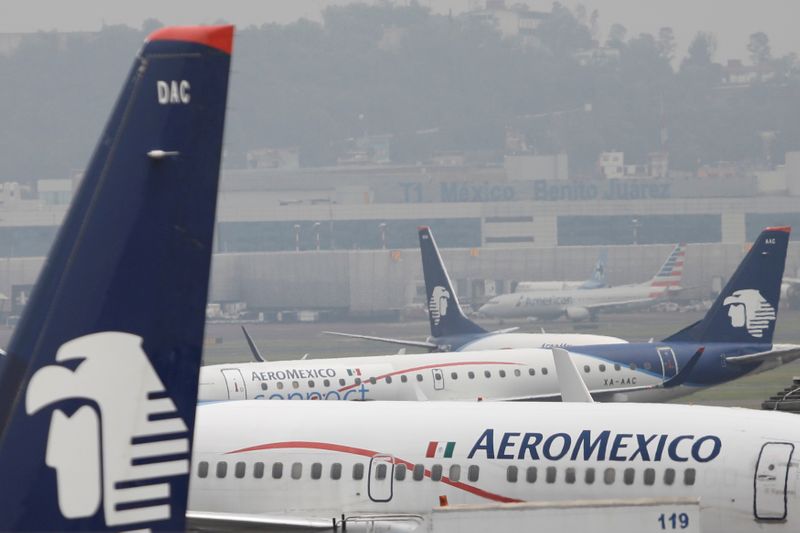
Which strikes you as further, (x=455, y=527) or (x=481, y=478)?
(x=481, y=478)

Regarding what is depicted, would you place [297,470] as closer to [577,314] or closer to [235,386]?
[235,386]

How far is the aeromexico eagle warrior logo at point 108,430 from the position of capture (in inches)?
257

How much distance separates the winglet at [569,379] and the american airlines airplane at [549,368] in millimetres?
11908

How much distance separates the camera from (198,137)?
21.4 ft

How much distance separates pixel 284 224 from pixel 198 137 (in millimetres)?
191229

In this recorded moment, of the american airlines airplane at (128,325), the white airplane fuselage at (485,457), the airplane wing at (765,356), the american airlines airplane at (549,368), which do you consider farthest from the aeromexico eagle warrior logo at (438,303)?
the american airlines airplane at (128,325)

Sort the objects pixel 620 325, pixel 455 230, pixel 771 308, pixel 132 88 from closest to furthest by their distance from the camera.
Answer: pixel 132 88
pixel 771 308
pixel 620 325
pixel 455 230

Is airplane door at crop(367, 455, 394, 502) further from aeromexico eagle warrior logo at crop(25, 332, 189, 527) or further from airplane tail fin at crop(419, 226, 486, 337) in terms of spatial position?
airplane tail fin at crop(419, 226, 486, 337)

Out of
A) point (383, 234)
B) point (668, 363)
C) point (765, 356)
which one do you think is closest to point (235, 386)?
point (668, 363)

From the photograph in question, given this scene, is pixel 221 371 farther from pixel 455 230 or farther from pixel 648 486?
pixel 455 230

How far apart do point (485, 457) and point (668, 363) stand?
2664cm

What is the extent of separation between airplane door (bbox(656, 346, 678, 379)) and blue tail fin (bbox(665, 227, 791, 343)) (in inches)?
92.9

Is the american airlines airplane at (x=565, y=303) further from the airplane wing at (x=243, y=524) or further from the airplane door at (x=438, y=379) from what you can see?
the airplane wing at (x=243, y=524)

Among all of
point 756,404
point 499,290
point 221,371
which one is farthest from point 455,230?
point 221,371
